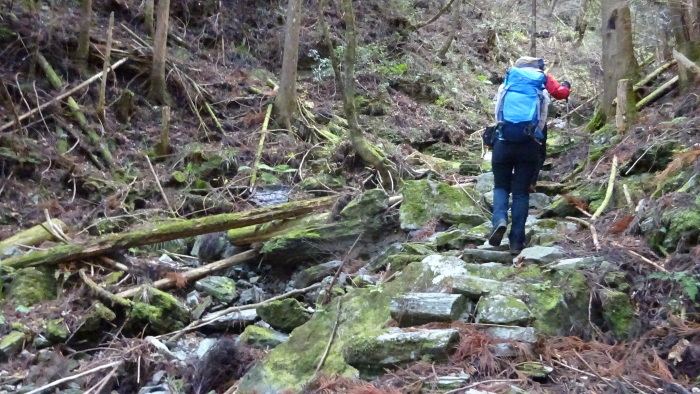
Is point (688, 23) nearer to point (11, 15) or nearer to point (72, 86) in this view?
point (72, 86)

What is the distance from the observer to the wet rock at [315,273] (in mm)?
7391

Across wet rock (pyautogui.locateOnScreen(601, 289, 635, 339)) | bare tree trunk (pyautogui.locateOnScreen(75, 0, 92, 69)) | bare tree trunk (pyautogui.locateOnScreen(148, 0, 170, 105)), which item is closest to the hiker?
wet rock (pyautogui.locateOnScreen(601, 289, 635, 339))

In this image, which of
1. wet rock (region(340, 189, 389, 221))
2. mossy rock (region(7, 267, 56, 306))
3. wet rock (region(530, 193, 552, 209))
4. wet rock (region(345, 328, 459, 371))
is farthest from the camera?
wet rock (region(340, 189, 389, 221))

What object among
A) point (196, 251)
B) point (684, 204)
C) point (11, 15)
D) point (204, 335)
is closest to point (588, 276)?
point (684, 204)

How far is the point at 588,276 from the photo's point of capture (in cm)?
490

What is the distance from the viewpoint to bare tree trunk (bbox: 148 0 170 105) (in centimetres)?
1315

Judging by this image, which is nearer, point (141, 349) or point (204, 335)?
point (141, 349)

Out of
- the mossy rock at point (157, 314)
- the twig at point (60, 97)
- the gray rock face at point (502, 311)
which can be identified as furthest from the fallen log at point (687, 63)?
the twig at point (60, 97)

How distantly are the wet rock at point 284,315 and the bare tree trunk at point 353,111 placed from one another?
396 centimetres

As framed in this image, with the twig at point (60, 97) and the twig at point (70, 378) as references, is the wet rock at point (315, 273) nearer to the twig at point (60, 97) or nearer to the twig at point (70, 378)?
the twig at point (70, 378)

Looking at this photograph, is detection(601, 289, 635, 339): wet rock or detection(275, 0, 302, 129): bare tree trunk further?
detection(275, 0, 302, 129): bare tree trunk

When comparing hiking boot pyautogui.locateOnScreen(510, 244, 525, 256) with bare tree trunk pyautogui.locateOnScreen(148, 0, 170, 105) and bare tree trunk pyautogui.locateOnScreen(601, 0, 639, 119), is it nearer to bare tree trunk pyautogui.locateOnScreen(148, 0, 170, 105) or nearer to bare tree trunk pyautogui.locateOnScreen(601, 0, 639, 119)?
bare tree trunk pyautogui.locateOnScreen(601, 0, 639, 119)

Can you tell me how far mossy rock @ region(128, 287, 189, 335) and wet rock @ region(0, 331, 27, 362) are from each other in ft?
3.48

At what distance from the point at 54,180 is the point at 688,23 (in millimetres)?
A: 10655
